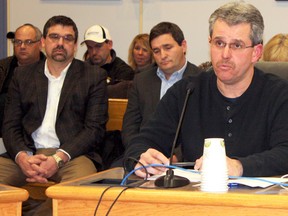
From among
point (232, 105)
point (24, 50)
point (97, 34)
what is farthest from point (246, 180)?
point (97, 34)

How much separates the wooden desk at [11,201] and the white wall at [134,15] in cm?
396

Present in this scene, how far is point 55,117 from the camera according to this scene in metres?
3.96

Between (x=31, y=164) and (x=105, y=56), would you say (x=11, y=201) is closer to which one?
(x=31, y=164)

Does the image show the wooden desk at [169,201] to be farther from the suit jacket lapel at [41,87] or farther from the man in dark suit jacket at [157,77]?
the suit jacket lapel at [41,87]

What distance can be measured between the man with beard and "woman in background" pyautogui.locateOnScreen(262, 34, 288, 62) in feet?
3.55

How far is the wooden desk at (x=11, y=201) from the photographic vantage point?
5.94 ft

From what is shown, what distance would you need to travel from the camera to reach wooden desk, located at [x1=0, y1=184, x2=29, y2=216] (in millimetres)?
1811

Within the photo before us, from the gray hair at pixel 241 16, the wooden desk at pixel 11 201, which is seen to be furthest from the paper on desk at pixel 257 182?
the gray hair at pixel 241 16

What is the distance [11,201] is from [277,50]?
247 centimetres

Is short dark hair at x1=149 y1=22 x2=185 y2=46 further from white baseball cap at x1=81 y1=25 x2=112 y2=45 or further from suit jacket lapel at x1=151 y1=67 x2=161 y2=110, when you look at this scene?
white baseball cap at x1=81 y1=25 x2=112 y2=45

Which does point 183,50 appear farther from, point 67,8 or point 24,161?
point 67,8

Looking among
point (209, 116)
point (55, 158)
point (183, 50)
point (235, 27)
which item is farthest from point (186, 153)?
point (183, 50)

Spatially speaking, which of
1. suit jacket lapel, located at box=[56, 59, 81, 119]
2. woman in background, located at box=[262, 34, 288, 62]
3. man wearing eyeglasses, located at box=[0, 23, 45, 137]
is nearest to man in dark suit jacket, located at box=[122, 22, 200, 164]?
suit jacket lapel, located at box=[56, 59, 81, 119]

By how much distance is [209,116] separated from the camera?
2555 millimetres
